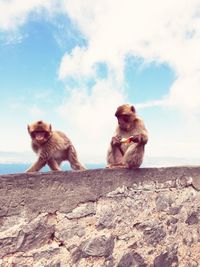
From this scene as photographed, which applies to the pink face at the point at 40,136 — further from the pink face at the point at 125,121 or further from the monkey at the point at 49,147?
the pink face at the point at 125,121

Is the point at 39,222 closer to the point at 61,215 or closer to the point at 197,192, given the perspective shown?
the point at 61,215

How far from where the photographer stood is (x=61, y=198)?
12.5ft

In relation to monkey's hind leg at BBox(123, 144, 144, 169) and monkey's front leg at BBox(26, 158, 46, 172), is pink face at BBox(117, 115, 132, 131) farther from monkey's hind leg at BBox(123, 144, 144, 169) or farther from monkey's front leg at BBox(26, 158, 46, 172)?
monkey's front leg at BBox(26, 158, 46, 172)

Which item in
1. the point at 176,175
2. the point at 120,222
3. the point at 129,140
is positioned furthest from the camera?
the point at 176,175

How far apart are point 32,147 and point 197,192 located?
2.24m

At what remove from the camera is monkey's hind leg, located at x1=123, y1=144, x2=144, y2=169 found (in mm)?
4547

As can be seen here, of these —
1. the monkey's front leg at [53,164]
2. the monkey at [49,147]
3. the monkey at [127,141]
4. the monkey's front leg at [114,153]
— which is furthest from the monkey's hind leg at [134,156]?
the monkey's front leg at [53,164]

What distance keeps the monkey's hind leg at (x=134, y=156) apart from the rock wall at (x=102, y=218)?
9 centimetres

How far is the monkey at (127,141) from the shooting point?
458 centimetres

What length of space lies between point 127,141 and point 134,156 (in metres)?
0.20

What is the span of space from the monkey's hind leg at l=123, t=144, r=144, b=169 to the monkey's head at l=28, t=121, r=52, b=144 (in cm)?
92

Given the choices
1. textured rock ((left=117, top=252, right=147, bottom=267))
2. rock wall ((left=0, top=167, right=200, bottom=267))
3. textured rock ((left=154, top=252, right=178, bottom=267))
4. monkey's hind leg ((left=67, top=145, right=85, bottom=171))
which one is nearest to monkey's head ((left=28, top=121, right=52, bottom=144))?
monkey's hind leg ((left=67, top=145, right=85, bottom=171))

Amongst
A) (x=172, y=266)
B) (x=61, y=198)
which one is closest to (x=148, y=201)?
(x=172, y=266)

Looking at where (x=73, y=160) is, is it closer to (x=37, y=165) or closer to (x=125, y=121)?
(x=37, y=165)
